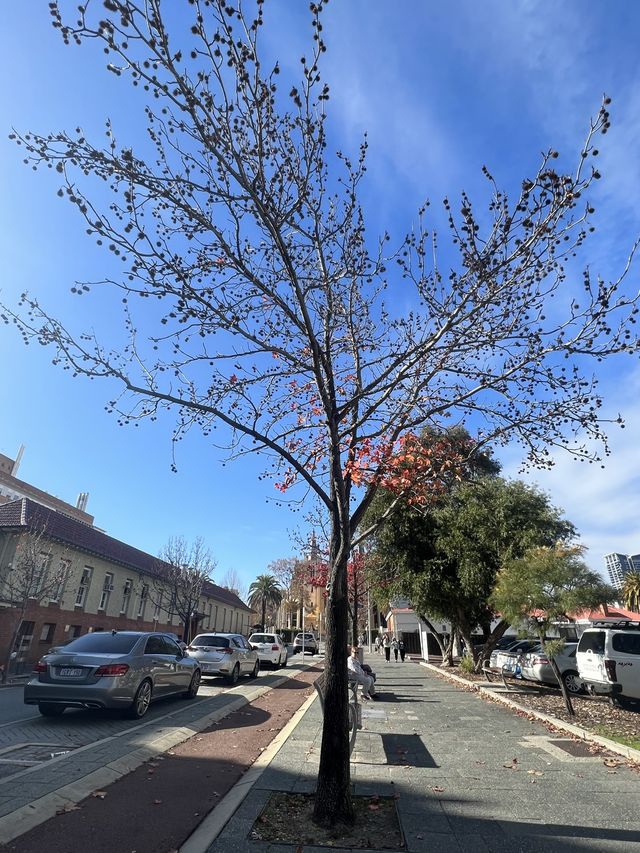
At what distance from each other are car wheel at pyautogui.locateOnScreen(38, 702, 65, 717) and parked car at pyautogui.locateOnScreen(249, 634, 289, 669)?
16379 millimetres

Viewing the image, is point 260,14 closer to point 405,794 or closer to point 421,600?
point 405,794

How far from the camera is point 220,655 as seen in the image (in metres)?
17.2

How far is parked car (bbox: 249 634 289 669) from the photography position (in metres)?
25.4

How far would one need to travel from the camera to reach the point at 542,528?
1922 cm

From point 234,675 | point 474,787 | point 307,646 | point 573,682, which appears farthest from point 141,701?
point 307,646

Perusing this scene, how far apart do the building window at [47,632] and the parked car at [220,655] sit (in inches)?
413

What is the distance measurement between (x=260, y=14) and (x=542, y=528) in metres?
18.5

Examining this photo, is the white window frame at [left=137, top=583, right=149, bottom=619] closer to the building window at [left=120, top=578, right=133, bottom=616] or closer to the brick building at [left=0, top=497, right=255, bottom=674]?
the brick building at [left=0, top=497, right=255, bottom=674]

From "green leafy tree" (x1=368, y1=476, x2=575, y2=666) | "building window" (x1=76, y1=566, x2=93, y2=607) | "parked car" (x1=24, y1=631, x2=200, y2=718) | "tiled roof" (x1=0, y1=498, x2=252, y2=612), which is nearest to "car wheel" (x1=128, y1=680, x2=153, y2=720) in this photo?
"parked car" (x1=24, y1=631, x2=200, y2=718)

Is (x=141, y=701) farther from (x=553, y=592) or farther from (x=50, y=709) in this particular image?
(x=553, y=592)

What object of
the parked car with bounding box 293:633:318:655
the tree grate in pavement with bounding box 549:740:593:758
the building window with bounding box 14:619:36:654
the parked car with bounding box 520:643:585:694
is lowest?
the tree grate in pavement with bounding box 549:740:593:758

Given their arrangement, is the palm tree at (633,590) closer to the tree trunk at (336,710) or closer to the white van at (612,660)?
the white van at (612,660)

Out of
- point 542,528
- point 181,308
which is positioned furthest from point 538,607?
point 181,308

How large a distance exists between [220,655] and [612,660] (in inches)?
449
